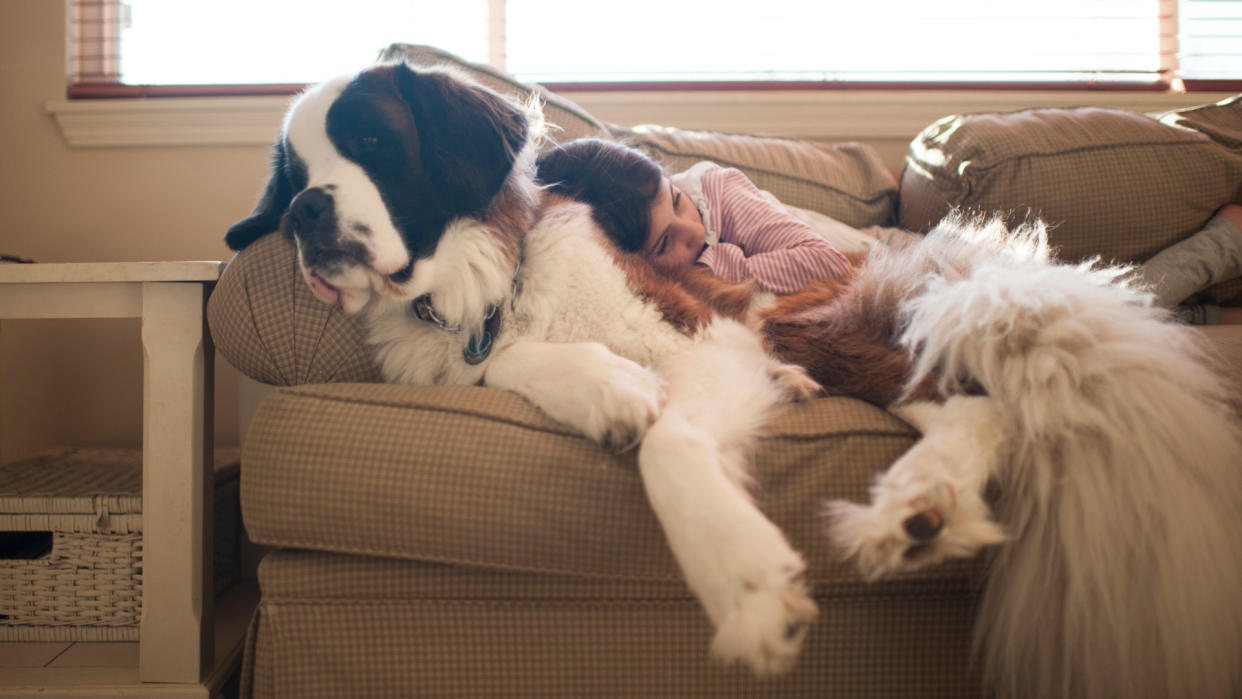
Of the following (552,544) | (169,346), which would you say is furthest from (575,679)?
(169,346)

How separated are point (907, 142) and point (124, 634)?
2.56 meters

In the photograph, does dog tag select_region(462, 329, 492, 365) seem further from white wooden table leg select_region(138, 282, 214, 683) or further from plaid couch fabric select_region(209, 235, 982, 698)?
white wooden table leg select_region(138, 282, 214, 683)

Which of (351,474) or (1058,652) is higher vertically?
(351,474)

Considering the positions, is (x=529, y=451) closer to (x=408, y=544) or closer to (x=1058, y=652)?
(x=408, y=544)

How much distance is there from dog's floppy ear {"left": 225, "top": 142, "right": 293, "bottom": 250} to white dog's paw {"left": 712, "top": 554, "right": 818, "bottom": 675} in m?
0.99

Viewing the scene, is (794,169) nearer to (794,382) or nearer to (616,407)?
(794,382)

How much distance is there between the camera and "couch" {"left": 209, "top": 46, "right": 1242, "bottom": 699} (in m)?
0.94

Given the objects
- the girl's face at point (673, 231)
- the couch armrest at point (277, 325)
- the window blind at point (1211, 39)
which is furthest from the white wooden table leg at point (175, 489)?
the window blind at point (1211, 39)

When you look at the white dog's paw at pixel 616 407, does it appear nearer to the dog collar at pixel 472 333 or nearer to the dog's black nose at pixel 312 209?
the dog collar at pixel 472 333

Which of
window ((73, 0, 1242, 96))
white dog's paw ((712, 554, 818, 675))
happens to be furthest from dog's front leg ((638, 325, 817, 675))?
window ((73, 0, 1242, 96))

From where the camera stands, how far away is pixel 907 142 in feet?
8.07

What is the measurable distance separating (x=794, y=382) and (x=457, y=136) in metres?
0.65

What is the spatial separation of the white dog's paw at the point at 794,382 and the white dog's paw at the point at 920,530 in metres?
0.31

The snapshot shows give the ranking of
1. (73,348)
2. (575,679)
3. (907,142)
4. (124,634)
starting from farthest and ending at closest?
(907,142), (73,348), (124,634), (575,679)
